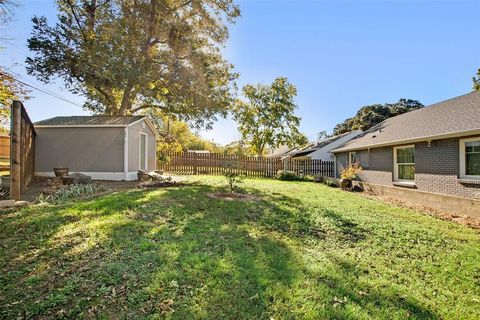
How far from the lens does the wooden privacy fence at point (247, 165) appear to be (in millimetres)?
18141

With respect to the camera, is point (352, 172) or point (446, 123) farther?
point (352, 172)

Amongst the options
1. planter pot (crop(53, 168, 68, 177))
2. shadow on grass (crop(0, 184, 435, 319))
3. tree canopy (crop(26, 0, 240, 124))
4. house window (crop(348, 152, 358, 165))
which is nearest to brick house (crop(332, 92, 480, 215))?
house window (crop(348, 152, 358, 165))

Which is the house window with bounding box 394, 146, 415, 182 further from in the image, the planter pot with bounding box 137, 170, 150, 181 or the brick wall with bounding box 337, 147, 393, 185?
the planter pot with bounding box 137, 170, 150, 181

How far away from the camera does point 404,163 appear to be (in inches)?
430

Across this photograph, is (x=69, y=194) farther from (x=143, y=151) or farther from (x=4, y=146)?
(x=4, y=146)

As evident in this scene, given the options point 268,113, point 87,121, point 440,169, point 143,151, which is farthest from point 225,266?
point 268,113

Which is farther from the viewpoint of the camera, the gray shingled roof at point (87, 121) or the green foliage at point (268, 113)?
the green foliage at point (268, 113)

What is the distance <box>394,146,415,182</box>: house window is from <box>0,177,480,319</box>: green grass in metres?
4.84

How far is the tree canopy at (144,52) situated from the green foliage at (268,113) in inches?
554

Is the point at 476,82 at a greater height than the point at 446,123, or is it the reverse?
the point at 476,82

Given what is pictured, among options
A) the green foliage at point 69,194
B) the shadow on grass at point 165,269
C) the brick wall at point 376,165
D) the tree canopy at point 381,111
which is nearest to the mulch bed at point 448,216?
the brick wall at point 376,165

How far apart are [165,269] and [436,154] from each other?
990 cm

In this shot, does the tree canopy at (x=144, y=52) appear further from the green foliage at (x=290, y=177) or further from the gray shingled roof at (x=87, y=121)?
the green foliage at (x=290, y=177)

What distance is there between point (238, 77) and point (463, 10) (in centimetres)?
1285
